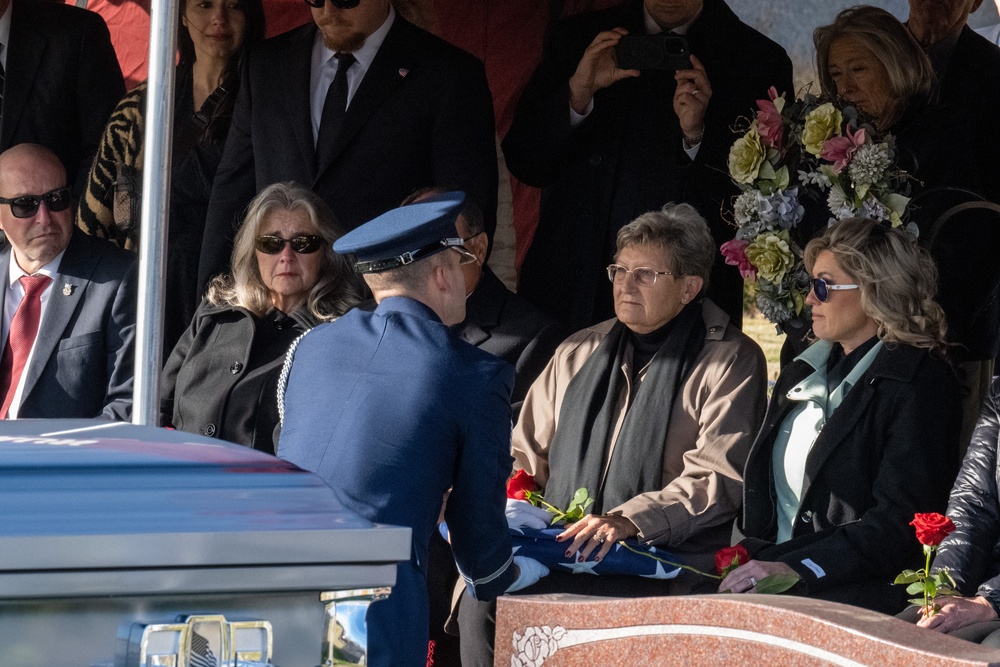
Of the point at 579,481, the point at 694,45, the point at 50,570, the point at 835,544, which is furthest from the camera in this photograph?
the point at 694,45

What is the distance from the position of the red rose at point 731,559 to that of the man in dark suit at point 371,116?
169 centimetres

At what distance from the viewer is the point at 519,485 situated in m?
4.33

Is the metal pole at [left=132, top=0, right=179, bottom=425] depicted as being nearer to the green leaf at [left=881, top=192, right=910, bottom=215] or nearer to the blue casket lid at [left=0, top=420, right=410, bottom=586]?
the blue casket lid at [left=0, top=420, right=410, bottom=586]

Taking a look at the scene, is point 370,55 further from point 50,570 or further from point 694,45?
point 50,570

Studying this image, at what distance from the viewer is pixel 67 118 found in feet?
16.5

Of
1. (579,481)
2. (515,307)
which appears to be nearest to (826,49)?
(515,307)

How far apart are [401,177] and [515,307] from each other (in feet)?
2.00

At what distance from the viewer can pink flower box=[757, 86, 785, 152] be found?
15.2 ft

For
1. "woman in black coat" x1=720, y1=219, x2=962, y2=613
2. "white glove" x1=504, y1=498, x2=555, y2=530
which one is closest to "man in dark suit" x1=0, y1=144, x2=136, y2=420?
"white glove" x1=504, y1=498, x2=555, y2=530

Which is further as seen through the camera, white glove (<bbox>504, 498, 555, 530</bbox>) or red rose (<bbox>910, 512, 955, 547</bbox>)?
white glove (<bbox>504, 498, 555, 530</bbox>)

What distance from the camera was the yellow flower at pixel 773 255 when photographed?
452 centimetres

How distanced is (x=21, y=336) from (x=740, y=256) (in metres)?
2.26

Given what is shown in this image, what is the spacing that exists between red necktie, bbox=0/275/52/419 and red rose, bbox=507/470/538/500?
5.24ft

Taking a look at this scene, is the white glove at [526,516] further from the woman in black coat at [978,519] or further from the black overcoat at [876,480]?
the woman in black coat at [978,519]
